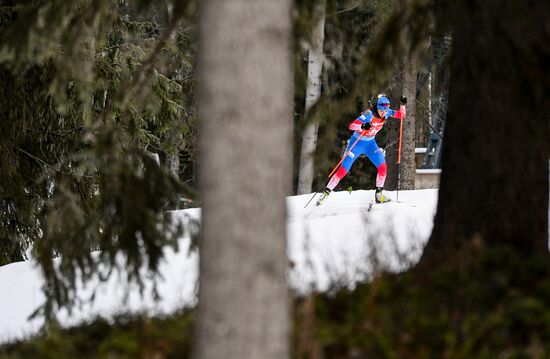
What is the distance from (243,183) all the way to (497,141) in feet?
7.95

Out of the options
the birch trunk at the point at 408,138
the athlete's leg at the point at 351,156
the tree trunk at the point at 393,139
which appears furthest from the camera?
the tree trunk at the point at 393,139

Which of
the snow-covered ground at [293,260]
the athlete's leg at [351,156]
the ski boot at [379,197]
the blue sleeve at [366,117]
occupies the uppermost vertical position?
the blue sleeve at [366,117]

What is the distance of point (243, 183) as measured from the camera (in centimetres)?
372

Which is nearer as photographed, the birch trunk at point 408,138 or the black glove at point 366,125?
the black glove at point 366,125

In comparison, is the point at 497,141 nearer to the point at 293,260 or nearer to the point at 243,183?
the point at 243,183

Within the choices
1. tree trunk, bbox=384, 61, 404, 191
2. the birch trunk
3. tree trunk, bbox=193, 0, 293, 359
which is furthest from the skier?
tree trunk, bbox=193, 0, 293, 359

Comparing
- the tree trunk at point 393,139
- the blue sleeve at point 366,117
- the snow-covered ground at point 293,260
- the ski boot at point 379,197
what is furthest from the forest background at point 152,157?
the tree trunk at point 393,139

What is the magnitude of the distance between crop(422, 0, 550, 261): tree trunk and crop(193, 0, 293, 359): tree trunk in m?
2.19

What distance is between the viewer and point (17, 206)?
13422 millimetres

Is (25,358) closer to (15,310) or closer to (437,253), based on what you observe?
(437,253)

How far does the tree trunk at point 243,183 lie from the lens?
3.72m

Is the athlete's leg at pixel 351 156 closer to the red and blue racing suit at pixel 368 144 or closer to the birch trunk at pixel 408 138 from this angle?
the red and blue racing suit at pixel 368 144

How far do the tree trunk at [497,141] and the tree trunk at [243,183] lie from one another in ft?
7.18

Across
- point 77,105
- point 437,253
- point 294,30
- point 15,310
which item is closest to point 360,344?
point 437,253
